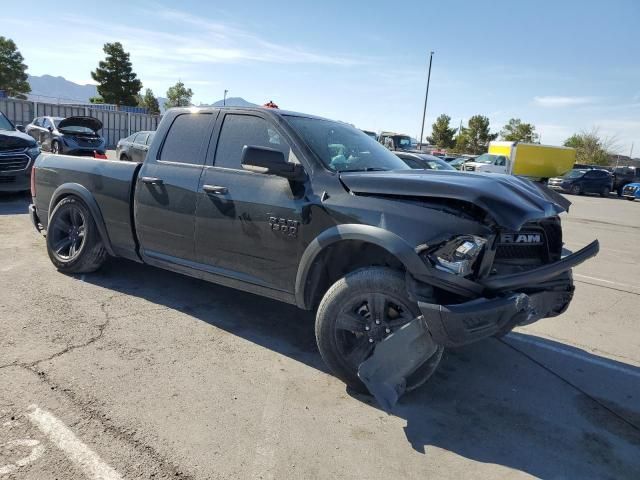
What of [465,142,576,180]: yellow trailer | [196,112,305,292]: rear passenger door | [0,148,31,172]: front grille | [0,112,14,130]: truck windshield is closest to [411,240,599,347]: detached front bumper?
[196,112,305,292]: rear passenger door

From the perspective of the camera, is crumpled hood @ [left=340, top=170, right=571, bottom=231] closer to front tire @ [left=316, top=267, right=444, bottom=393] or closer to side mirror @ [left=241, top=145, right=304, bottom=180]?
side mirror @ [left=241, top=145, right=304, bottom=180]

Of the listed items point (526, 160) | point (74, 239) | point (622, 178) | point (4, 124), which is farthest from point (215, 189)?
point (622, 178)

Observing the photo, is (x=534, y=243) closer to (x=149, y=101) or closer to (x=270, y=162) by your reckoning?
(x=270, y=162)

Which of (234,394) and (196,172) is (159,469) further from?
(196,172)

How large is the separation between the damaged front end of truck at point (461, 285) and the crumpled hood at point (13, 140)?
883cm

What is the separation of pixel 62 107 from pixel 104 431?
98.5 feet

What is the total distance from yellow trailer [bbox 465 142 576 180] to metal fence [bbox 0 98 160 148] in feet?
67.3

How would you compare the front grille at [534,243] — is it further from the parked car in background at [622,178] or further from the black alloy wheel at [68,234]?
the parked car in background at [622,178]

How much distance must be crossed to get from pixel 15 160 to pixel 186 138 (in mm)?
6726

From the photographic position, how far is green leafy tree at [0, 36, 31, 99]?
48.2 meters

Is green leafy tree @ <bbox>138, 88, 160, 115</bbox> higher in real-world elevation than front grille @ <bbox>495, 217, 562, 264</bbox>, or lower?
higher

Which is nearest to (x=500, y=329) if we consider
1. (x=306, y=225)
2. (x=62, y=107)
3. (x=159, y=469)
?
(x=306, y=225)

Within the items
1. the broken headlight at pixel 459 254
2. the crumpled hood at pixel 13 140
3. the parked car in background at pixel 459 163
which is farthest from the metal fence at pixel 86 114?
the broken headlight at pixel 459 254

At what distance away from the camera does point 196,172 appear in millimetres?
4219
